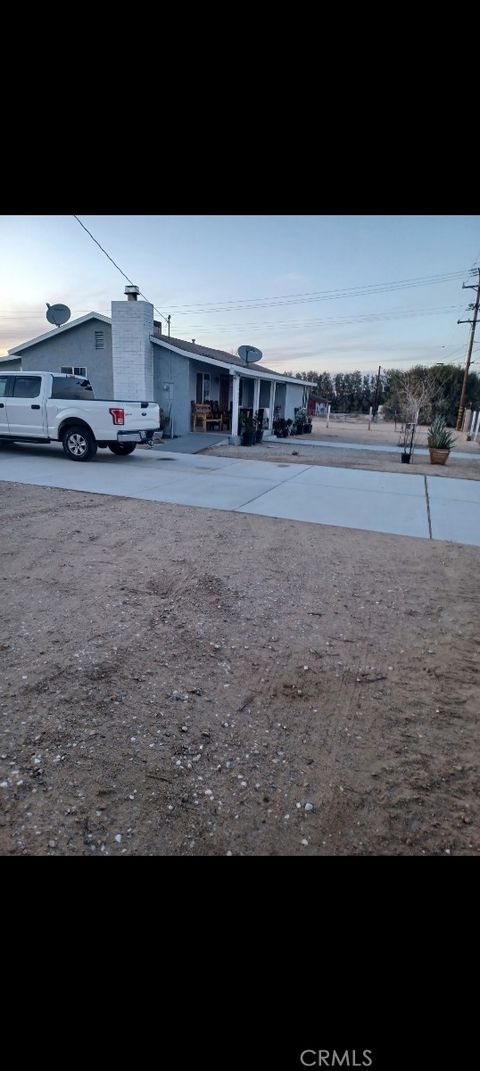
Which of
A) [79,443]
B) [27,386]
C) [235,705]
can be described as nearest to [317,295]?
[27,386]

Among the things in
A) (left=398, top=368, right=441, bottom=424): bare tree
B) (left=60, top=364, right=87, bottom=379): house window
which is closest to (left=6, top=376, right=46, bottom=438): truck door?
(left=60, top=364, right=87, bottom=379): house window

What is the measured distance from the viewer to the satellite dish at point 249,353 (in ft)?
60.7

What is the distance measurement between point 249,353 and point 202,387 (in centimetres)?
223

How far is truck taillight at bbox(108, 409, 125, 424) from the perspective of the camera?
9.96m

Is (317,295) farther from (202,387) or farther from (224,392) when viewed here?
(202,387)

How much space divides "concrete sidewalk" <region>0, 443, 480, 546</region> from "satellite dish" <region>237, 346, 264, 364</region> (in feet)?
25.1

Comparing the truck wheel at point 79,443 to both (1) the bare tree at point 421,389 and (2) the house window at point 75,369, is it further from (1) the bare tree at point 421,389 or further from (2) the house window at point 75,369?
(1) the bare tree at point 421,389

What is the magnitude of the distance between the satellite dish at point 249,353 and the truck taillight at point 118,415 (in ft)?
32.4

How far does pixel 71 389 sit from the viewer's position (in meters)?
10.8

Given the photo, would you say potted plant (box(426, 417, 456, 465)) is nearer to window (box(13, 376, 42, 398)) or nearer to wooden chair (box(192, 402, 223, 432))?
wooden chair (box(192, 402, 223, 432))

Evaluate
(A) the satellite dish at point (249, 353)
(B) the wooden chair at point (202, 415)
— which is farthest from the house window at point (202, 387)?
(A) the satellite dish at point (249, 353)
